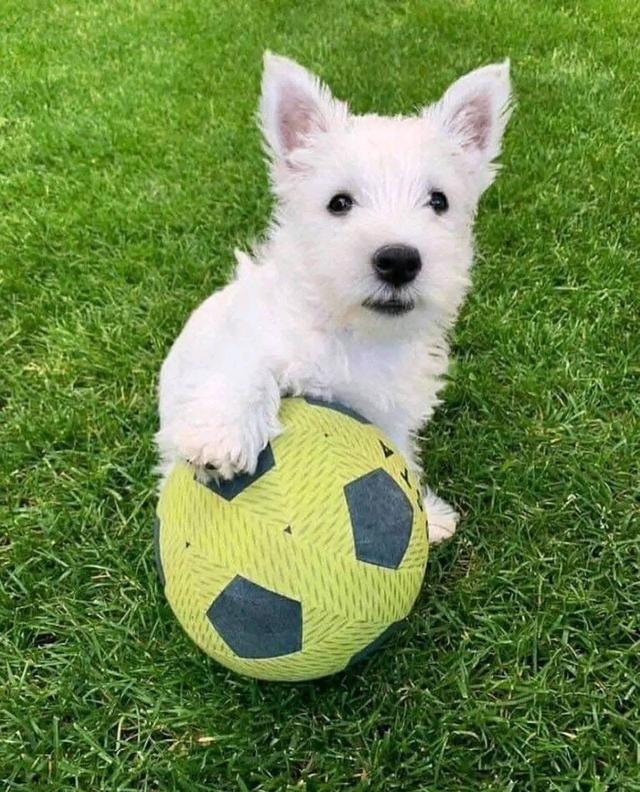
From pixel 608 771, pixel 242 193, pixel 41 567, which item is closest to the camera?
pixel 608 771

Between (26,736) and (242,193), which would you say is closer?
(26,736)

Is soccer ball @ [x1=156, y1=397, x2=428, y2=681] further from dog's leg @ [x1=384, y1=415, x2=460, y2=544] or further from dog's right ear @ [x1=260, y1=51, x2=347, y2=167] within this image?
dog's right ear @ [x1=260, y1=51, x2=347, y2=167]

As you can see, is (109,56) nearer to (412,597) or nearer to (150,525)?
(150,525)

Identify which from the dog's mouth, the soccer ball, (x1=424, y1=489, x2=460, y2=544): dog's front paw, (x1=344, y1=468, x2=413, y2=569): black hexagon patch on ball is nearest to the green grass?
(x1=424, y1=489, x2=460, y2=544): dog's front paw

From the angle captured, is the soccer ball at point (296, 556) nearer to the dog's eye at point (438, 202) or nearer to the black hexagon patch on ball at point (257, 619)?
the black hexagon patch on ball at point (257, 619)

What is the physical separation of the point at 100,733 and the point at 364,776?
2.69ft

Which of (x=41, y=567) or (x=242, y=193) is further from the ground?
(x=242, y=193)

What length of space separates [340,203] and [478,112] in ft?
2.45

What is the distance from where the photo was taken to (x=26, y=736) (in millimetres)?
2746

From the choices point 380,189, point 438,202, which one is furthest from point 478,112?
point 380,189

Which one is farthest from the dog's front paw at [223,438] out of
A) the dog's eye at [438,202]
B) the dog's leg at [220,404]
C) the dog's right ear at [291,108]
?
the dog's right ear at [291,108]

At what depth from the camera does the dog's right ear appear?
316 centimetres

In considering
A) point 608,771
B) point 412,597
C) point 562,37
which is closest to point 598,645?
point 608,771

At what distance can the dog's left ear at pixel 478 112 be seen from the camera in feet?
10.8
